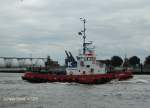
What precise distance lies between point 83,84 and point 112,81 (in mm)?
12690

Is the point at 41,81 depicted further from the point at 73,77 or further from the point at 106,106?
the point at 106,106

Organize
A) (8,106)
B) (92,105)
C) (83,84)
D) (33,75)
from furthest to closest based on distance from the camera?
(33,75) → (83,84) → (92,105) → (8,106)

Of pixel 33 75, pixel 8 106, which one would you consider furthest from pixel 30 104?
pixel 33 75

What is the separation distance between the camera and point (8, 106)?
183 feet

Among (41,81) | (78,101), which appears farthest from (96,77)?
(78,101)

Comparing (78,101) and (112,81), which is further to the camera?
(112,81)

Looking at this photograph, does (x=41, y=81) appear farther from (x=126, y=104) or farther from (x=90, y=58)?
(x=126, y=104)

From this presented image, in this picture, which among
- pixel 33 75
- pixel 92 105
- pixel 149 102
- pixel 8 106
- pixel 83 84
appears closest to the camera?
pixel 8 106

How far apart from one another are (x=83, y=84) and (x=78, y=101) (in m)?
39.8

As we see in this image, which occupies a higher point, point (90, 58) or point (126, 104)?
point (90, 58)

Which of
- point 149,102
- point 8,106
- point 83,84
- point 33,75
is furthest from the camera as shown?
point 33,75

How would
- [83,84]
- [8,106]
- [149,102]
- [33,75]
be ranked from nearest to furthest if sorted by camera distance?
[8,106] < [149,102] < [83,84] < [33,75]

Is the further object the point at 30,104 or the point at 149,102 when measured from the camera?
the point at 149,102

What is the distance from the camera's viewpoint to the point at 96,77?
106938mm
